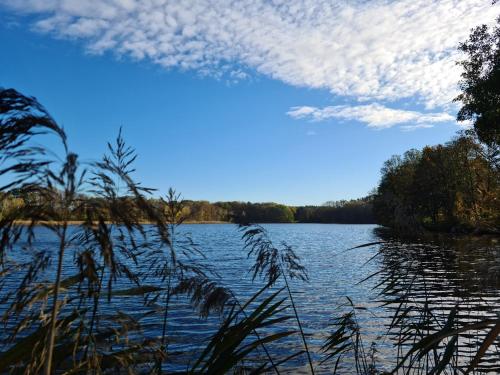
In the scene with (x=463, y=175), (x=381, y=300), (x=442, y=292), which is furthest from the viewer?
A: (x=463, y=175)

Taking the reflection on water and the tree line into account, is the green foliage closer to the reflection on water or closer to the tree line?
the tree line

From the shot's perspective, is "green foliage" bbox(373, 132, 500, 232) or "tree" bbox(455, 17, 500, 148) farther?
"green foliage" bbox(373, 132, 500, 232)

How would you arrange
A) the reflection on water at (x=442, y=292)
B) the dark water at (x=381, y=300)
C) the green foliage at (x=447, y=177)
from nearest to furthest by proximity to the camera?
the reflection on water at (x=442, y=292) → the dark water at (x=381, y=300) → the green foliage at (x=447, y=177)

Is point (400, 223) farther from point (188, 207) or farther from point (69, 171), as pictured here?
point (69, 171)

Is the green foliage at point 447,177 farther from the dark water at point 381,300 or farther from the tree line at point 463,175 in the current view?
the dark water at point 381,300

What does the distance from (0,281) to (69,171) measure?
48.8 inches

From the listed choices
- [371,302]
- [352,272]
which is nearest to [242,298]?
[371,302]

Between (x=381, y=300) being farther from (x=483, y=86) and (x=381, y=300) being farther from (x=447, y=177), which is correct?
(x=447, y=177)

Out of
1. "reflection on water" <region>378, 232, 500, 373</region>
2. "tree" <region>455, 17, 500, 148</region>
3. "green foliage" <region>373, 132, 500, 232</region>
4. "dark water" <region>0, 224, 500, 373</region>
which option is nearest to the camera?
"reflection on water" <region>378, 232, 500, 373</region>

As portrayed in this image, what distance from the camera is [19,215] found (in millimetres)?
1692

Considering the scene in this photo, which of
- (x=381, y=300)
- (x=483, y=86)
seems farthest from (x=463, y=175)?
(x=381, y=300)

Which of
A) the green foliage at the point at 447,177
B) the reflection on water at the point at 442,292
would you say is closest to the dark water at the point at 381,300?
the reflection on water at the point at 442,292

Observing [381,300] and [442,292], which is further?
[442,292]

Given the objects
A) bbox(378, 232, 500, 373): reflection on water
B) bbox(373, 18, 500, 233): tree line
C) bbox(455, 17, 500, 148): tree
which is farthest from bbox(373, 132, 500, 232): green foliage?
bbox(378, 232, 500, 373): reflection on water
